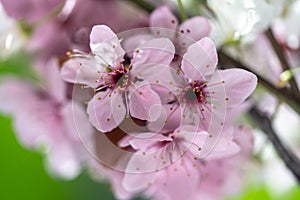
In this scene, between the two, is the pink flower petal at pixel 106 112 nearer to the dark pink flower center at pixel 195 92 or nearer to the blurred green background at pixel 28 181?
the dark pink flower center at pixel 195 92

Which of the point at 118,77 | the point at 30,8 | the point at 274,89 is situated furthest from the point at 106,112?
the point at 30,8

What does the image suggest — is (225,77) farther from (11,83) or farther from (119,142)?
(11,83)

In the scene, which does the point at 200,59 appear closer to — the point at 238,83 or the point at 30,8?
the point at 238,83

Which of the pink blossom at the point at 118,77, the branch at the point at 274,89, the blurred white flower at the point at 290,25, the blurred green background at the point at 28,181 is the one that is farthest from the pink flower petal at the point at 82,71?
the blurred green background at the point at 28,181

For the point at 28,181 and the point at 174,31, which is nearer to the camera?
the point at 174,31

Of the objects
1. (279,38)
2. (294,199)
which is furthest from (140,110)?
(294,199)

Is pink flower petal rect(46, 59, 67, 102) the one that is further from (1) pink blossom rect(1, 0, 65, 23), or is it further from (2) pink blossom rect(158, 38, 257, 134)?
(2) pink blossom rect(158, 38, 257, 134)
